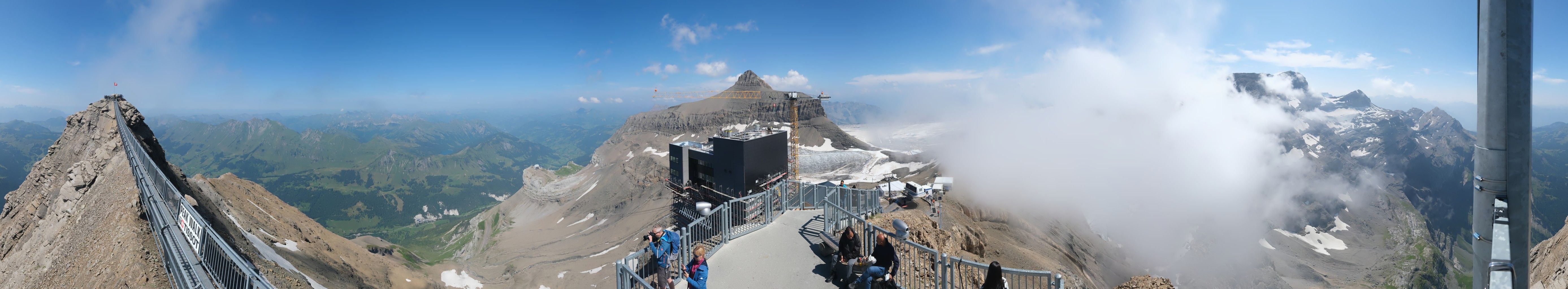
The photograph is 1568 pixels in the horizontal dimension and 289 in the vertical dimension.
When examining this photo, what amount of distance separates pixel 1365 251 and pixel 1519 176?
15133 centimetres

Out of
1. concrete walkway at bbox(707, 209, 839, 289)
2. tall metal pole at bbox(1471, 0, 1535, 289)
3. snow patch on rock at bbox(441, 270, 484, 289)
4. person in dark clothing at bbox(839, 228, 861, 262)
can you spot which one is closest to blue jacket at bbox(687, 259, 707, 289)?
concrete walkway at bbox(707, 209, 839, 289)

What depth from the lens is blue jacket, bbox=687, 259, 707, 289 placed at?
301 inches

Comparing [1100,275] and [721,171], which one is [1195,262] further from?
[721,171]

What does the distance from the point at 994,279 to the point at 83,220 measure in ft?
75.9

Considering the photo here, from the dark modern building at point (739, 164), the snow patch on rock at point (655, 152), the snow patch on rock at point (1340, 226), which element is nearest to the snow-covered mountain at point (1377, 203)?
the snow patch on rock at point (1340, 226)

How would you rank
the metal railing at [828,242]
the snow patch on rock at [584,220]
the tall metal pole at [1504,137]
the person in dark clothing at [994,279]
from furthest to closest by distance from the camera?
the snow patch on rock at [584,220] < the metal railing at [828,242] < the person in dark clothing at [994,279] < the tall metal pole at [1504,137]

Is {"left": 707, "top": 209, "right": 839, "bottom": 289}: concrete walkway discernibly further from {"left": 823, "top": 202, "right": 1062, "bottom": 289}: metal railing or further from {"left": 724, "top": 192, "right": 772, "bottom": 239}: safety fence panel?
{"left": 823, "top": 202, "right": 1062, "bottom": 289}: metal railing

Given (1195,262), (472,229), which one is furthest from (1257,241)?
(472,229)

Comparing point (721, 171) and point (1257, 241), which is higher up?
point (721, 171)

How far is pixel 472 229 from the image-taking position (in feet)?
323

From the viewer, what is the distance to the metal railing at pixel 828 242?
7.85 meters

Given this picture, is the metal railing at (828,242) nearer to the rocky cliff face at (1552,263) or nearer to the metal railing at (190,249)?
the metal railing at (190,249)

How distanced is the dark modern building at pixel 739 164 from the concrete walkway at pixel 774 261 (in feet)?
85.3

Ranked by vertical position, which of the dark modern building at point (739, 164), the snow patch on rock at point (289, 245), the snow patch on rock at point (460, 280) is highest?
the dark modern building at point (739, 164)
